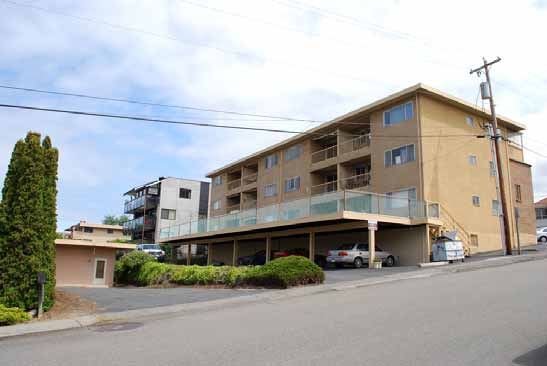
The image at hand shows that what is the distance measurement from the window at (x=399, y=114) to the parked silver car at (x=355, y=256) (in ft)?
29.3

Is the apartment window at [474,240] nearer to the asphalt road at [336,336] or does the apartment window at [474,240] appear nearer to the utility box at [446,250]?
the utility box at [446,250]

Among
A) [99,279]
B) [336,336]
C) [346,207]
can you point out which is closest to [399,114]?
[346,207]

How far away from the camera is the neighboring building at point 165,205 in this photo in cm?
6588

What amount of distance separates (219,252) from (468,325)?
36725mm

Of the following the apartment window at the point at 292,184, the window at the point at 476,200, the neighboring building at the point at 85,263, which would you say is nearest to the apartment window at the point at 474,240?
the window at the point at 476,200

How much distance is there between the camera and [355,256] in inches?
1033

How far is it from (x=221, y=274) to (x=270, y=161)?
2630 centimetres

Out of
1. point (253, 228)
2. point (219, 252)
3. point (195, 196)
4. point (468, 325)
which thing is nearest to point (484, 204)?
point (253, 228)

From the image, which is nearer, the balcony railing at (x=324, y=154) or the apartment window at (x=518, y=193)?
the apartment window at (x=518, y=193)

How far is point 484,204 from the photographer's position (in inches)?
1261

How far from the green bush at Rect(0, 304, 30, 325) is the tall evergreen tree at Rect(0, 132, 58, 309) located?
0.73 meters

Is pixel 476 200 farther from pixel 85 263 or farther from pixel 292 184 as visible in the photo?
pixel 85 263

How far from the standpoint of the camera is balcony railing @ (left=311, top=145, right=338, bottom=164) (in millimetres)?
36969

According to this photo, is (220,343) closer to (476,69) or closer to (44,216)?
(44,216)
